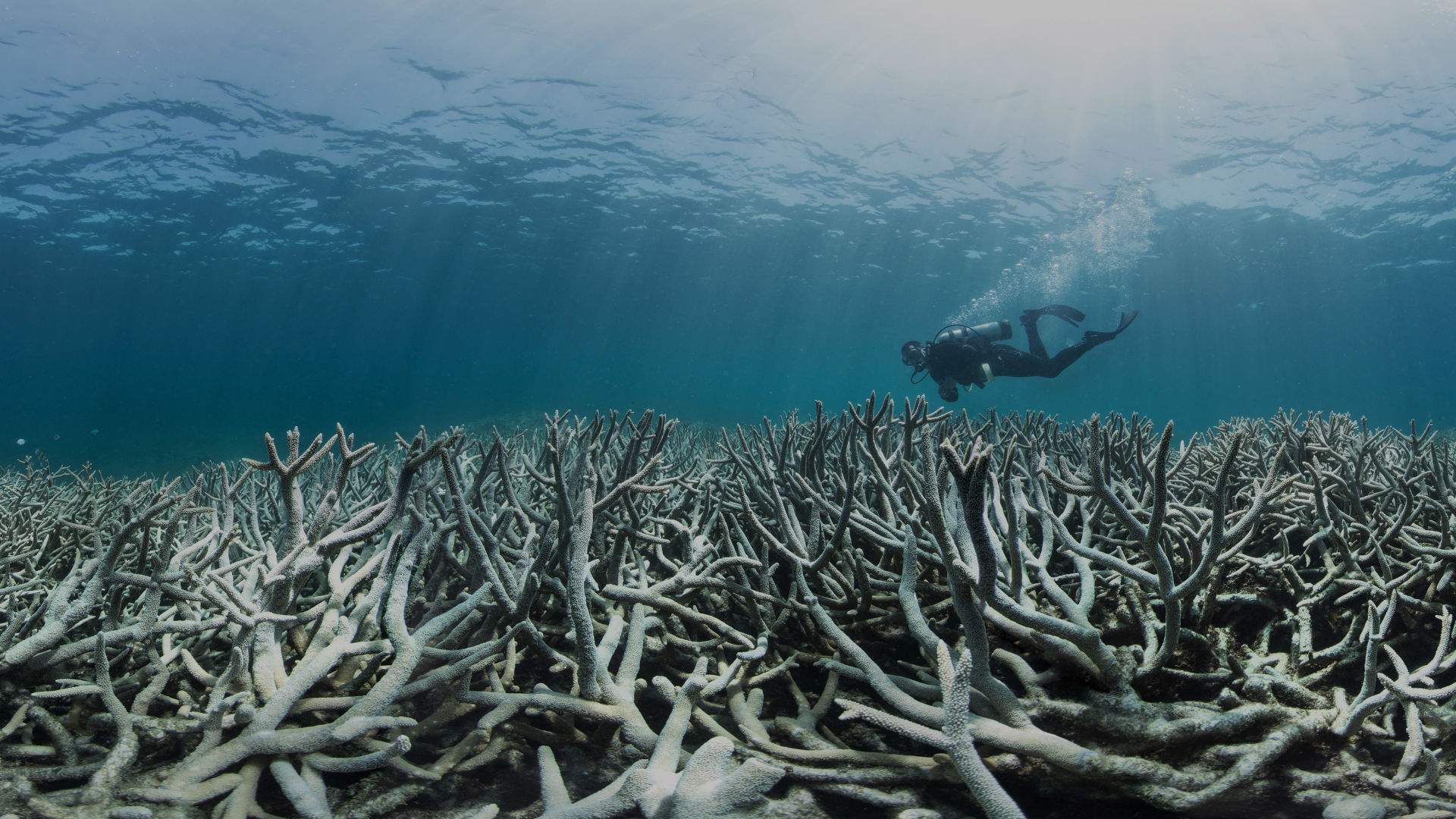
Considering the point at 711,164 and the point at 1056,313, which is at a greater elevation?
the point at 711,164

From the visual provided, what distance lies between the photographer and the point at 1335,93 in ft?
66.7

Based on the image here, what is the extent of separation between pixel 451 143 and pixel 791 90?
12.9 meters

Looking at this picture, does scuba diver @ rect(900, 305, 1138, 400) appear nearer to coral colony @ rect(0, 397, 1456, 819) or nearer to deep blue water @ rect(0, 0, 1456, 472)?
deep blue water @ rect(0, 0, 1456, 472)

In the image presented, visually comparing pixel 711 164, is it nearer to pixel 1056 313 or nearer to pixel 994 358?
pixel 1056 313

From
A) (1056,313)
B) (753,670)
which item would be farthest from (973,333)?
(753,670)

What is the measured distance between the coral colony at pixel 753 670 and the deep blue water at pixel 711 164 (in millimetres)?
4767

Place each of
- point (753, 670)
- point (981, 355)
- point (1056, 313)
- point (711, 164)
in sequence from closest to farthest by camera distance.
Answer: point (753, 670), point (981, 355), point (1056, 313), point (711, 164)

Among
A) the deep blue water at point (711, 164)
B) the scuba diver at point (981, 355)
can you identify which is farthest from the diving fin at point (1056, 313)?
the deep blue water at point (711, 164)

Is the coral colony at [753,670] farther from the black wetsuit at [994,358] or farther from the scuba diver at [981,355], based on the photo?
the black wetsuit at [994,358]

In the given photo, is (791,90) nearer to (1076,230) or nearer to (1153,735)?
(1076,230)

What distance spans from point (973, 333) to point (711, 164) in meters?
17.7

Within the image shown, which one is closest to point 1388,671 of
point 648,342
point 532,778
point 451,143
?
point 532,778

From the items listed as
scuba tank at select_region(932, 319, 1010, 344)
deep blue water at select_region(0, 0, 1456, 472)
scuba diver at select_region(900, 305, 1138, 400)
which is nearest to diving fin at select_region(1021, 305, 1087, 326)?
scuba diver at select_region(900, 305, 1138, 400)

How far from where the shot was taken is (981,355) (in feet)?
39.1
